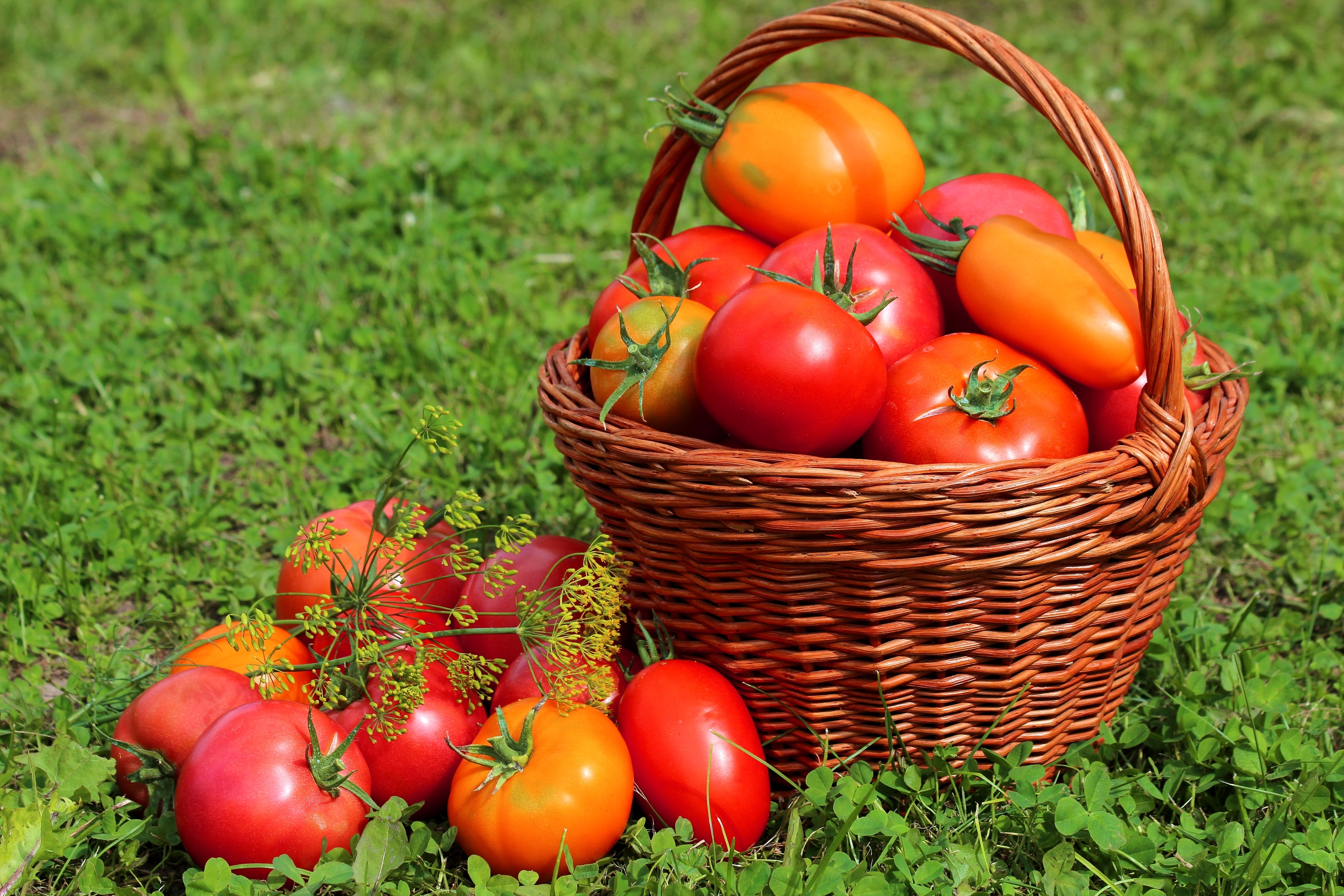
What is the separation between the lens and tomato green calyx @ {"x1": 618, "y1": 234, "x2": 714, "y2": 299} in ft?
5.94

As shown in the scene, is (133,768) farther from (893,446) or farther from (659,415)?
(893,446)

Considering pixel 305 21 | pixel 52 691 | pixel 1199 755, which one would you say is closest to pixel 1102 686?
pixel 1199 755

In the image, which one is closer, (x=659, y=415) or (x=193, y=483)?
(x=659, y=415)

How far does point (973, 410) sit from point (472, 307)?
76.1 inches

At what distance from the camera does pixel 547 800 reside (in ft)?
4.96

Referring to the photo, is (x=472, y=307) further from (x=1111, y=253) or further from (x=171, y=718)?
(x=1111, y=253)

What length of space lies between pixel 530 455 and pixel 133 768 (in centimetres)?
119

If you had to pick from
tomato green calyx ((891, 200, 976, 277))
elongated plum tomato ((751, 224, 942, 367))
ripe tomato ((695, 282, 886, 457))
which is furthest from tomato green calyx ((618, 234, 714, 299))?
tomato green calyx ((891, 200, 976, 277))

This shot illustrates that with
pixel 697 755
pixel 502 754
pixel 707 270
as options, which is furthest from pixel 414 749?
pixel 707 270

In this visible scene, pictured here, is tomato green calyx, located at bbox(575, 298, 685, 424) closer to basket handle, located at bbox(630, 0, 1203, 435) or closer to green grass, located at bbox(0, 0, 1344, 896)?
basket handle, located at bbox(630, 0, 1203, 435)

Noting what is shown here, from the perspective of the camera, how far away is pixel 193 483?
101 inches

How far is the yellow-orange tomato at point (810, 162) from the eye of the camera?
1918mm

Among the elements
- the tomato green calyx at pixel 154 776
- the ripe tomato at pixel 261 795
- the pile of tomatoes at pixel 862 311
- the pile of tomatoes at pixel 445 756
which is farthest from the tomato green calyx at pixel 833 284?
the tomato green calyx at pixel 154 776

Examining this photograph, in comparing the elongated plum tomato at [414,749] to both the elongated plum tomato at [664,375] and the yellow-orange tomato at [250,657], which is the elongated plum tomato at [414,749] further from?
the elongated plum tomato at [664,375]
